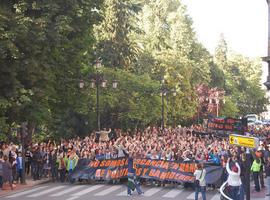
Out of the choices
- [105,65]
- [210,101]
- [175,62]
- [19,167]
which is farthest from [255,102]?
[19,167]

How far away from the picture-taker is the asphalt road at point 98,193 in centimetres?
1956

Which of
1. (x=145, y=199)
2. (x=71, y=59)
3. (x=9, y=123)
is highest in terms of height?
(x=71, y=59)

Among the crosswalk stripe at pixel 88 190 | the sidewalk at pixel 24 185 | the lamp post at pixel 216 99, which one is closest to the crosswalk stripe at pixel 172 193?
the crosswalk stripe at pixel 88 190

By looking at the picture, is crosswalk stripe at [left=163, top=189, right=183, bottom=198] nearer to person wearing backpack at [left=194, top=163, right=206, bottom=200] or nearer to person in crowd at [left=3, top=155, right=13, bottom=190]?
person wearing backpack at [left=194, top=163, right=206, bottom=200]

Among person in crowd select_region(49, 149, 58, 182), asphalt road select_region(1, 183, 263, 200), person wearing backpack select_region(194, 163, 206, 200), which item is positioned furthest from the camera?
person in crowd select_region(49, 149, 58, 182)

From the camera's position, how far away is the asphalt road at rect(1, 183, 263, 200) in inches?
770

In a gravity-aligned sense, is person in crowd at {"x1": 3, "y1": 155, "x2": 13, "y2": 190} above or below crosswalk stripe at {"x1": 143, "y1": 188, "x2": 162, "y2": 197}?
above

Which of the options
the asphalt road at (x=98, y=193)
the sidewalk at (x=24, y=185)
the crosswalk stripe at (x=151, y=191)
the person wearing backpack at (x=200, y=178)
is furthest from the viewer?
the sidewalk at (x=24, y=185)

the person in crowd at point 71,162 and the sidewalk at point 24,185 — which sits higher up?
the person in crowd at point 71,162

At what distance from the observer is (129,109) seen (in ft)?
147

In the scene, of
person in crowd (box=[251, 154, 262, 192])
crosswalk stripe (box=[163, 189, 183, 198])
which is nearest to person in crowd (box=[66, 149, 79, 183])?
crosswalk stripe (box=[163, 189, 183, 198])

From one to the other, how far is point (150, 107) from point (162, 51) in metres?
10.3

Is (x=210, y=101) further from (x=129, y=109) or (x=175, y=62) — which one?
(x=129, y=109)

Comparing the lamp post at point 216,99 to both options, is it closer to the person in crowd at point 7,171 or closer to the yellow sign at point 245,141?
the person in crowd at point 7,171
